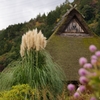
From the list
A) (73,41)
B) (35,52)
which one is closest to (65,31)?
(73,41)

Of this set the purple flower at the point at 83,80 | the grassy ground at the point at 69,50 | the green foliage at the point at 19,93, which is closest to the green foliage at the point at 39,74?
the green foliage at the point at 19,93

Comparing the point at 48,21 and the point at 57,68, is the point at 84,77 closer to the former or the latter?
the point at 57,68

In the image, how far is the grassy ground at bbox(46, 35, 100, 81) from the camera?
13841 millimetres

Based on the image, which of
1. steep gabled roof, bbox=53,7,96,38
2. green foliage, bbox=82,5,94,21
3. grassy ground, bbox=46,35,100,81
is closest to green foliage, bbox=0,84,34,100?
grassy ground, bbox=46,35,100,81

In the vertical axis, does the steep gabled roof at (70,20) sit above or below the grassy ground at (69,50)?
above

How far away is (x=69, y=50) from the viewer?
15.2 meters

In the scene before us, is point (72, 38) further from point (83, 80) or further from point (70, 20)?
point (83, 80)

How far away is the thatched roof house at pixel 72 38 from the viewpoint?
48.8ft

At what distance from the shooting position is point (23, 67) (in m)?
6.18

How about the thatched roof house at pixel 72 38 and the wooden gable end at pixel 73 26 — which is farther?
the wooden gable end at pixel 73 26

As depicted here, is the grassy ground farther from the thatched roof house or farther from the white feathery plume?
the white feathery plume

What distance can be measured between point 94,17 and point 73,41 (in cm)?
2549

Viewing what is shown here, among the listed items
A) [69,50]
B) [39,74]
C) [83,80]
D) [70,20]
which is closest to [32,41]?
[39,74]

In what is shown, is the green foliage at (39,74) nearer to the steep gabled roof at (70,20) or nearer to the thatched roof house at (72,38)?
the thatched roof house at (72,38)
